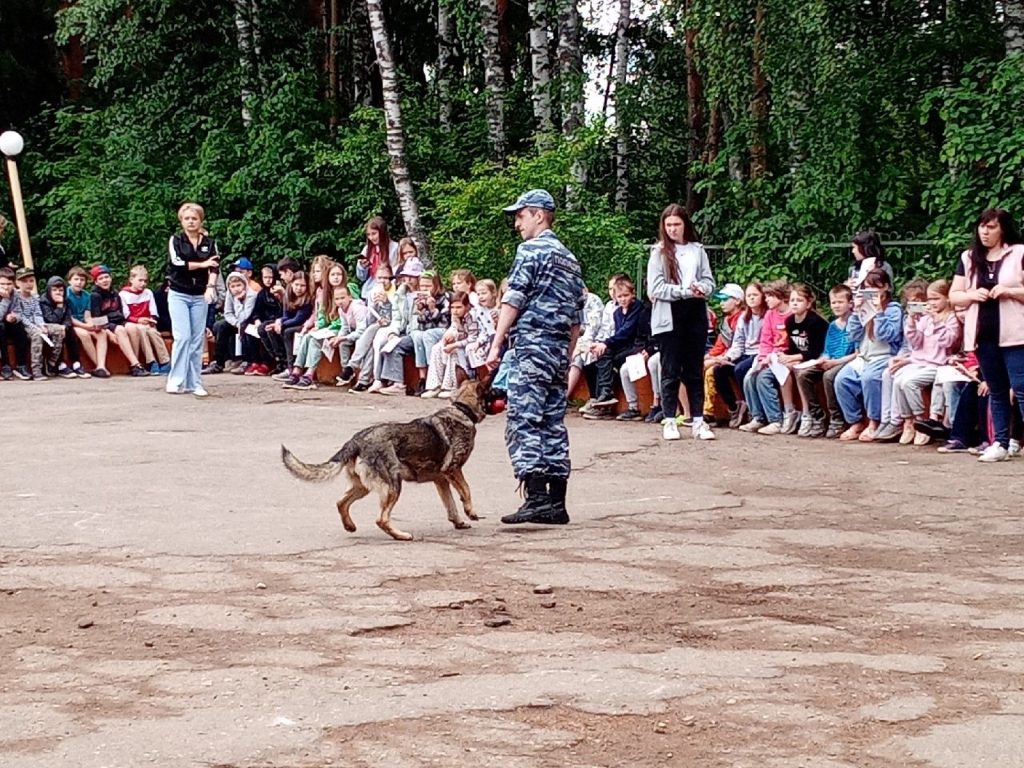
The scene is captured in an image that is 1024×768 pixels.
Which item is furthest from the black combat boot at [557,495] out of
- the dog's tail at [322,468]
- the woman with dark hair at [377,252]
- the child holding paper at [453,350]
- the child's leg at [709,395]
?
the woman with dark hair at [377,252]

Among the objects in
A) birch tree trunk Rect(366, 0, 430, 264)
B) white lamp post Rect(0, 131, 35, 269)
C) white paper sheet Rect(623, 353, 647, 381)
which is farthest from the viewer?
white lamp post Rect(0, 131, 35, 269)

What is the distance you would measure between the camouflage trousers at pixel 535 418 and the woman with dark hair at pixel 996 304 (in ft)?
13.5

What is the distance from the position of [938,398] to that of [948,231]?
17.0 feet

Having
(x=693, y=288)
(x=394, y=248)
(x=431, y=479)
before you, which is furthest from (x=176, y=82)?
(x=431, y=479)

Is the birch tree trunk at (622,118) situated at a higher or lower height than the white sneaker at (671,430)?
higher

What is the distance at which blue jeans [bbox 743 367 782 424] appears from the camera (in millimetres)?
15109

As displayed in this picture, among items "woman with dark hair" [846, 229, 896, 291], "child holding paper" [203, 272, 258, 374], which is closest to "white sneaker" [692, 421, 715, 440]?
"woman with dark hair" [846, 229, 896, 291]

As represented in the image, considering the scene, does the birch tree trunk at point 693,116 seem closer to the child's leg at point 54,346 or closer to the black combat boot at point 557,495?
the child's leg at point 54,346

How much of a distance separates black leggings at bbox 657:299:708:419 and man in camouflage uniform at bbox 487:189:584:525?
162 inches

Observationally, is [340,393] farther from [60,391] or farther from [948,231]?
[948,231]

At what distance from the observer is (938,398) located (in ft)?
45.4

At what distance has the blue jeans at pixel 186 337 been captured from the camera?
17.7 m

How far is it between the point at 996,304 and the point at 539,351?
4386mm

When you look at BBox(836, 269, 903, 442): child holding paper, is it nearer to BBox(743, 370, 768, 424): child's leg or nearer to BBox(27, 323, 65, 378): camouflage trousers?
BBox(743, 370, 768, 424): child's leg
